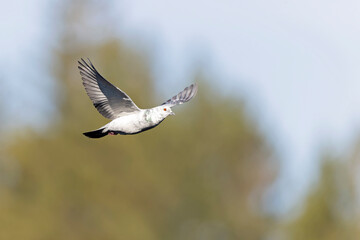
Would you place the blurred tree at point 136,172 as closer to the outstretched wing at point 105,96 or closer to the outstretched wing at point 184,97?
the outstretched wing at point 184,97

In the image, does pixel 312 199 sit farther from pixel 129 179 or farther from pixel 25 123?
pixel 25 123

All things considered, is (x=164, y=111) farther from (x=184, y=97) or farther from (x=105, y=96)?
(x=184, y=97)

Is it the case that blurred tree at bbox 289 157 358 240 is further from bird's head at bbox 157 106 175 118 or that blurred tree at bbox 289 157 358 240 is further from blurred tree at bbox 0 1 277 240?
bird's head at bbox 157 106 175 118

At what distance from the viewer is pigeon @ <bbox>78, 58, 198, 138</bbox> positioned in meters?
13.3

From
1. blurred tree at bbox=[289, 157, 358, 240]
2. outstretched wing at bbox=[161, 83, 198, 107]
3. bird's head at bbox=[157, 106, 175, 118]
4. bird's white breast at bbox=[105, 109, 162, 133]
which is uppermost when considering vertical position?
blurred tree at bbox=[289, 157, 358, 240]

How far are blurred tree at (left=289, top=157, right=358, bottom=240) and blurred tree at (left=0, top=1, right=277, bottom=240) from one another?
15.4 ft

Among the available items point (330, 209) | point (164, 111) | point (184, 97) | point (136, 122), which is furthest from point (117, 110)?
point (330, 209)

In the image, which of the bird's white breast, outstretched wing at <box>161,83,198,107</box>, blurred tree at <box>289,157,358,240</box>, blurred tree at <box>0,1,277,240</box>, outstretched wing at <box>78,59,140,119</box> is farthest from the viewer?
blurred tree at <box>0,1,277,240</box>

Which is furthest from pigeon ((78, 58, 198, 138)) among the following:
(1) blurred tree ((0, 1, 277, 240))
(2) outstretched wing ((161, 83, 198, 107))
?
(1) blurred tree ((0, 1, 277, 240))

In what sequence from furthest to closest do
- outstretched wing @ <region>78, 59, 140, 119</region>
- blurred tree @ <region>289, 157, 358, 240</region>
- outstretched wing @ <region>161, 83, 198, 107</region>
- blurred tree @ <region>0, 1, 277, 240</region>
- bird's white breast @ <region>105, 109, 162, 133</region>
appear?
1. blurred tree @ <region>0, 1, 277, 240</region>
2. blurred tree @ <region>289, 157, 358, 240</region>
3. outstretched wing @ <region>161, 83, 198, 107</region>
4. outstretched wing @ <region>78, 59, 140, 119</region>
5. bird's white breast @ <region>105, 109, 162, 133</region>

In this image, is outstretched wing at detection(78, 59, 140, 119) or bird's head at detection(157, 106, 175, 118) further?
outstretched wing at detection(78, 59, 140, 119)

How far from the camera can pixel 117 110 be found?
1405 cm

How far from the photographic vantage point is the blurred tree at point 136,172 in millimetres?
34250

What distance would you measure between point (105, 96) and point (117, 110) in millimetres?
301
